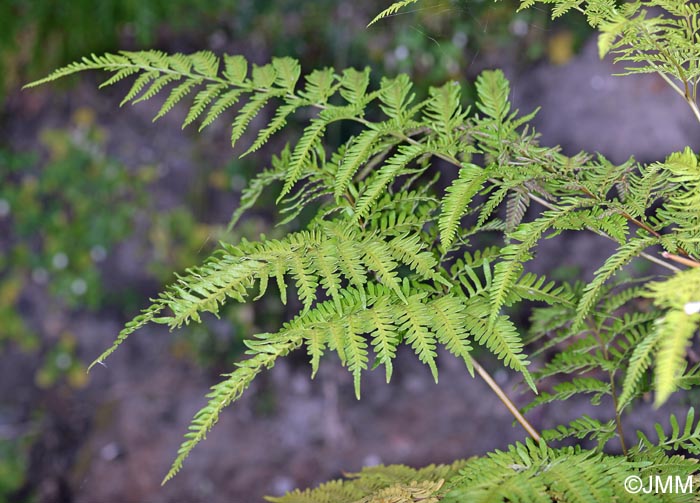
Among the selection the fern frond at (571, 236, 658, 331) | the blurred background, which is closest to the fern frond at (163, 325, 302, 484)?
the fern frond at (571, 236, 658, 331)

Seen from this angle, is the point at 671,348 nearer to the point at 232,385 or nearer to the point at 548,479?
the point at 548,479

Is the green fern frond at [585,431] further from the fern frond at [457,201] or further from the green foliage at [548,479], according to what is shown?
the fern frond at [457,201]

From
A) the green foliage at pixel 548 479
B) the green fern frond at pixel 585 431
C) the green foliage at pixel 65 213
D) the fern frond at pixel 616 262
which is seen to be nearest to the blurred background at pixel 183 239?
the green foliage at pixel 65 213

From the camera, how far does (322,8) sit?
10.3ft

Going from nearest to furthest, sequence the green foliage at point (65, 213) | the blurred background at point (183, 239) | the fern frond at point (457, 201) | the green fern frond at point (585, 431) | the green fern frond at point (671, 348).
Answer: the green fern frond at point (671, 348) < the fern frond at point (457, 201) < the green fern frond at point (585, 431) < the blurred background at point (183, 239) < the green foliage at point (65, 213)

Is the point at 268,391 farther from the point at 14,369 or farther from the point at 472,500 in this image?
the point at 472,500

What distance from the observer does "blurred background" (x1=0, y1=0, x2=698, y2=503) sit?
98.7 inches

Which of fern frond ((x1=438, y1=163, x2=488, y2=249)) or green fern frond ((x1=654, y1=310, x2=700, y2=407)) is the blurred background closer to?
fern frond ((x1=438, y1=163, x2=488, y2=249))

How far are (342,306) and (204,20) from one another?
2.88m

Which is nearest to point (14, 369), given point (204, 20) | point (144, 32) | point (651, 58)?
point (144, 32)

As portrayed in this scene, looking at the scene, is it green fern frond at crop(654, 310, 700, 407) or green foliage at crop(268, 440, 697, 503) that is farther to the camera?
green foliage at crop(268, 440, 697, 503)

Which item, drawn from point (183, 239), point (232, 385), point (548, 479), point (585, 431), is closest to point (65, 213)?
point (183, 239)

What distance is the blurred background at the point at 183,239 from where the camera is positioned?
98.7 inches

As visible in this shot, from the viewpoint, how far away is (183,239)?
330 cm
